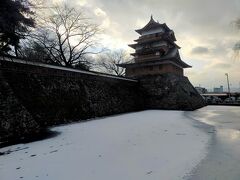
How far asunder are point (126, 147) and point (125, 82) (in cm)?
1339

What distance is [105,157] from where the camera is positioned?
5250mm

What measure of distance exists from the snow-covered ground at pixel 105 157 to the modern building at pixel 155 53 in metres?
14.3

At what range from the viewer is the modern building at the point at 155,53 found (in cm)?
2138

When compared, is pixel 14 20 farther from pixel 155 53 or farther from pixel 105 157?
pixel 155 53

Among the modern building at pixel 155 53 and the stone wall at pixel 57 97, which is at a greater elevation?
the modern building at pixel 155 53

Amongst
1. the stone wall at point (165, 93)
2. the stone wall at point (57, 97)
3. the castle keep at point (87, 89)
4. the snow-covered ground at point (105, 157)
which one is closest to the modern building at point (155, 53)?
the castle keep at point (87, 89)

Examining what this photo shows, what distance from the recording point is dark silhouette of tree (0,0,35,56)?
25.1 ft

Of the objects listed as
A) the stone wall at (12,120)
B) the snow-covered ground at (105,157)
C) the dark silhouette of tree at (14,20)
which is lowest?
the snow-covered ground at (105,157)

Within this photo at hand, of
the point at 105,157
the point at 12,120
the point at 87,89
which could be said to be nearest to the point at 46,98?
the point at 12,120

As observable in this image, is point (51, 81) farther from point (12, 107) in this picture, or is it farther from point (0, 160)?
point (0, 160)

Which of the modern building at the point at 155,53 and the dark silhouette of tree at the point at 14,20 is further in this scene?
the modern building at the point at 155,53

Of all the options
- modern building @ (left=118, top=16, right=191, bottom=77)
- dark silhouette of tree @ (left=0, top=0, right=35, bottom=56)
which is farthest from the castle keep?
dark silhouette of tree @ (left=0, top=0, right=35, bottom=56)

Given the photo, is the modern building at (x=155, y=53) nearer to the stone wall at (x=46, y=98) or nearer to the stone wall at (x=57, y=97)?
the stone wall at (x=57, y=97)

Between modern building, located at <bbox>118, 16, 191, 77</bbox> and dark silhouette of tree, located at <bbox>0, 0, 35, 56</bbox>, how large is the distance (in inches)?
570
